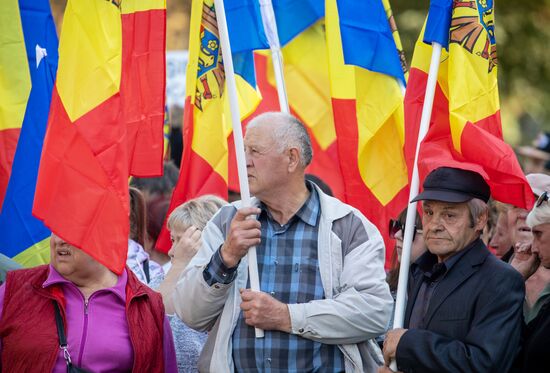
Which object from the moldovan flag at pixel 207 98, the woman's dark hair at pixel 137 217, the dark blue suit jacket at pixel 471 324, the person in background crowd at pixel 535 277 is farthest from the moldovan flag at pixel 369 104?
the dark blue suit jacket at pixel 471 324

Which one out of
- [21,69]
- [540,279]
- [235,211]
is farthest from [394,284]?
[21,69]

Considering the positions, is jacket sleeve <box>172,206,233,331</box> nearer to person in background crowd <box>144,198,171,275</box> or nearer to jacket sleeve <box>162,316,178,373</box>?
Answer: jacket sleeve <box>162,316,178,373</box>

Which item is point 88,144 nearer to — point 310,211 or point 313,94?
point 310,211

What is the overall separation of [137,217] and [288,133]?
2192 mm

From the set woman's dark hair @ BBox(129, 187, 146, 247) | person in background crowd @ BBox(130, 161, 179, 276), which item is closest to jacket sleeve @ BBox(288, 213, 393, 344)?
woman's dark hair @ BBox(129, 187, 146, 247)

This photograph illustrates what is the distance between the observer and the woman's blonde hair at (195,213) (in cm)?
677

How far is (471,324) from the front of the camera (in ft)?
17.0

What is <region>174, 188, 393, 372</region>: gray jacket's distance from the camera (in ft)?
17.6

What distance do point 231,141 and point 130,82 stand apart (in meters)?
1.38

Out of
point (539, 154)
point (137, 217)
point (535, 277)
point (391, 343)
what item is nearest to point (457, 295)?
point (391, 343)

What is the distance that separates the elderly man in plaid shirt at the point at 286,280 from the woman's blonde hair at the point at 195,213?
1030 millimetres

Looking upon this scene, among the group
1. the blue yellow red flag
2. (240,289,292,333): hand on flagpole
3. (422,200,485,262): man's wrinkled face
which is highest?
the blue yellow red flag

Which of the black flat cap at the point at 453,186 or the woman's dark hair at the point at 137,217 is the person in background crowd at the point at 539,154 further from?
the black flat cap at the point at 453,186

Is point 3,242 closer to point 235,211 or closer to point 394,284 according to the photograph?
point 235,211
